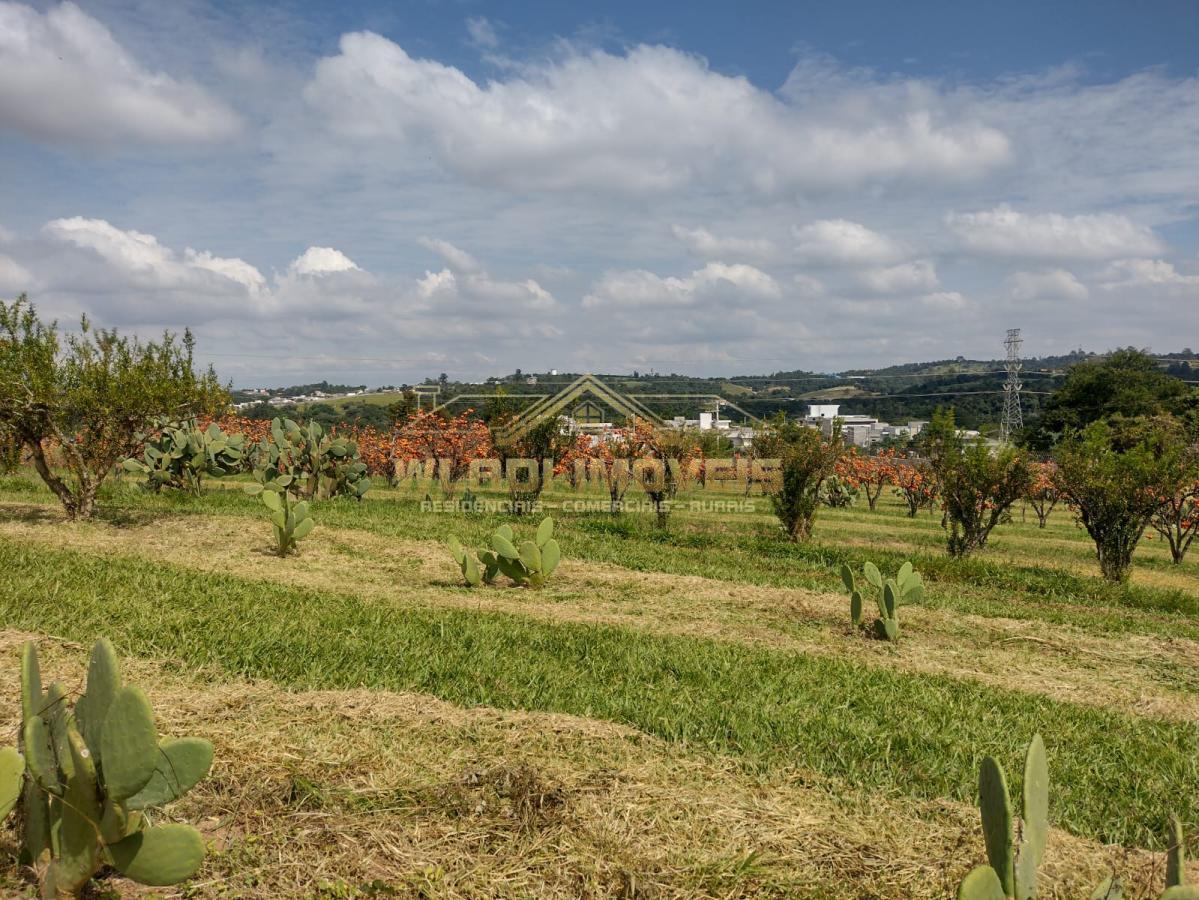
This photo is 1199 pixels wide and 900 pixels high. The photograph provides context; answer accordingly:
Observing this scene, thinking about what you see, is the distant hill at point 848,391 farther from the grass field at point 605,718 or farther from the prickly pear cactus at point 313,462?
the grass field at point 605,718

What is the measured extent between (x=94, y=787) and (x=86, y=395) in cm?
845

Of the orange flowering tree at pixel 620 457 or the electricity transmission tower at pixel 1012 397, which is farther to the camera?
the electricity transmission tower at pixel 1012 397

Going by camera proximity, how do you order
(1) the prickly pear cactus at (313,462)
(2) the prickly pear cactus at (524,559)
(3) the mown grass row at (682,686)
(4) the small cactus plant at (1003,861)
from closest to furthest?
(4) the small cactus plant at (1003,861) < (3) the mown grass row at (682,686) < (2) the prickly pear cactus at (524,559) < (1) the prickly pear cactus at (313,462)

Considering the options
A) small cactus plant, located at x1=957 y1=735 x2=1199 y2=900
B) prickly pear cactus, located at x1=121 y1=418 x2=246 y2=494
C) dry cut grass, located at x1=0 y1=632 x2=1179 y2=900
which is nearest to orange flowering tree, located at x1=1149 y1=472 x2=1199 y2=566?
dry cut grass, located at x1=0 y1=632 x2=1179 y2=900

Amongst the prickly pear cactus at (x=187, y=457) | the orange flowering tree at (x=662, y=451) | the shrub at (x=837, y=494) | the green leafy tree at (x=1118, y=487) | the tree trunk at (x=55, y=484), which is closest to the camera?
the tree trunk at (x=55, y=484)

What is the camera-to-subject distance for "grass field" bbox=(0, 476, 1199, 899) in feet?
8.87

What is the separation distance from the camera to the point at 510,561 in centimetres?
816

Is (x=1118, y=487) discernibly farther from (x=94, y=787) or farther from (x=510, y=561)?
(x=94, y=787)

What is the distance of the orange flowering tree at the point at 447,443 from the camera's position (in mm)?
17391

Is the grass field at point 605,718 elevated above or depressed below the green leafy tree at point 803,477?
below

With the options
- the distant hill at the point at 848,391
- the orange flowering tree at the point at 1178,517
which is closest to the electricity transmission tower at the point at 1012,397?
the distant hill at the point at 848,391

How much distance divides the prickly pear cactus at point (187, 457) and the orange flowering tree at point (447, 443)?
397cm

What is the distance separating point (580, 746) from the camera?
11.8 ft

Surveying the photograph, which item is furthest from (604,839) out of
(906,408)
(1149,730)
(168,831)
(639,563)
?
(906,408)
